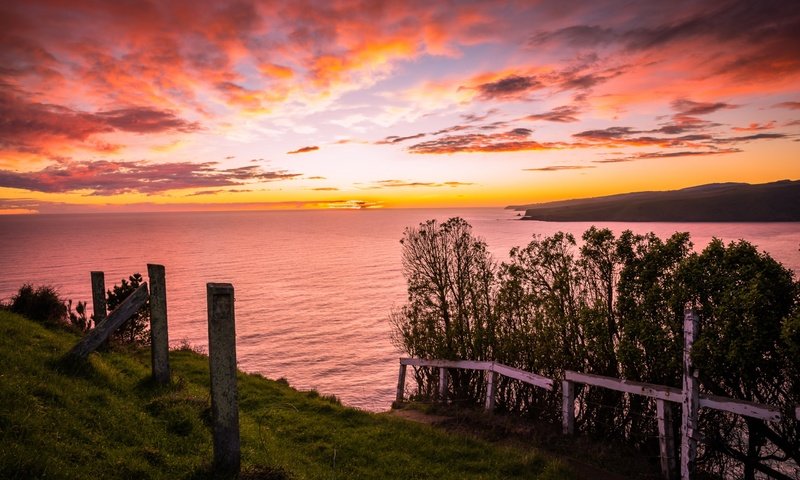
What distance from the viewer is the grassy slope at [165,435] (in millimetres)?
5789

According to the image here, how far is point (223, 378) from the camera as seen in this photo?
21.3ft

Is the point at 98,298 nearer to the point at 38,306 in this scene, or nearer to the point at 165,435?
the point at 38,306

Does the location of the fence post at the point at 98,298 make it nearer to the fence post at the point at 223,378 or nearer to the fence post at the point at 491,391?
the fence post at the point at 223,378

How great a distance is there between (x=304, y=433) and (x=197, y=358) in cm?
1026

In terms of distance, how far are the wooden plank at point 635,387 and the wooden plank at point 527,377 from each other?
0.61 m

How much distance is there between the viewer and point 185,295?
6481 centimetres

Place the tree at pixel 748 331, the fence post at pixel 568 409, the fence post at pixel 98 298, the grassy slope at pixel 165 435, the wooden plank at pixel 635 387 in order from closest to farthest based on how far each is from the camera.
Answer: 1. the grassy slope at pixel 165 435
2. the tree at pixel 748 331
3. the wooden plank at pixel 635 387
4. the fence post at pixel 98 298
5. the fence post at pixel 568 409

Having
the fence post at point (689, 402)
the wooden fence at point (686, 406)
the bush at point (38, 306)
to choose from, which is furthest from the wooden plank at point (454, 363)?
the bush at point (38, 306)

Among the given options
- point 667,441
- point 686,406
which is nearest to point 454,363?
point 667,441

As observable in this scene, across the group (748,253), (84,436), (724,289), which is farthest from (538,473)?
(84,436)

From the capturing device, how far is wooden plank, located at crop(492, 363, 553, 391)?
13820 mm

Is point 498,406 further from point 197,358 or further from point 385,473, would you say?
point 197,358

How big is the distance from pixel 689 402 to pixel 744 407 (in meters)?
1.12

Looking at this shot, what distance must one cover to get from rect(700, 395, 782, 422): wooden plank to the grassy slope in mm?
3791
